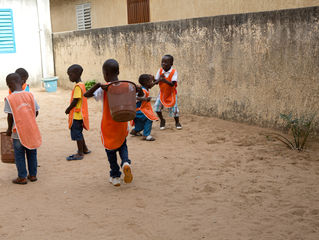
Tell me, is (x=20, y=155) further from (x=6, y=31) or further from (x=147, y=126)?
(x=6, y=31)

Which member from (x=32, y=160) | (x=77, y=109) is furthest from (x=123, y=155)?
(x=77, y=109)

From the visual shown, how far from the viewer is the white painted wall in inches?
449

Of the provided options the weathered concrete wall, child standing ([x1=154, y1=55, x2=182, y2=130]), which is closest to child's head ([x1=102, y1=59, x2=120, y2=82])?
child standing ([x1=154, y1=55, x2=182, y2=130])

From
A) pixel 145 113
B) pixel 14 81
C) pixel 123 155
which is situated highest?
pixel 14 81

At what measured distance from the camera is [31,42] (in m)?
11.7

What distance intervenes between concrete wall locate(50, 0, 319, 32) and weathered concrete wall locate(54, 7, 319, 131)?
213 centimetres

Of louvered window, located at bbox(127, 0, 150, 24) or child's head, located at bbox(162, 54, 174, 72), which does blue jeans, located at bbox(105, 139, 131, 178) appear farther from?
louvered window, located at bbox(127, 0, 150, 24)

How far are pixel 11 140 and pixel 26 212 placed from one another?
98 cm

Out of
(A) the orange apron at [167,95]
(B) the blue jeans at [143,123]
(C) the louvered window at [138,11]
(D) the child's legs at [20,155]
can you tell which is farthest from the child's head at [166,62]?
(C) the louvered window at [138,11]

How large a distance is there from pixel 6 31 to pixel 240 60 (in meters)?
7.96

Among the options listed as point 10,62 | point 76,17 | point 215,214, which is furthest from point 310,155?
point 76,17

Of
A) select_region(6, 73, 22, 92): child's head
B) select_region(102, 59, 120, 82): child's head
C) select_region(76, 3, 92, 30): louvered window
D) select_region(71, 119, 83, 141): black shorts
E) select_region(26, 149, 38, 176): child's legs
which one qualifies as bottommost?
select_region(26, 149, 38, 176): child's legs

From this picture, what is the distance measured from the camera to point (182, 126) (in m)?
6.65

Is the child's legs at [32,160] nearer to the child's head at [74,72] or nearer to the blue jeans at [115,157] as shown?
the blue jeans at [115,157]
